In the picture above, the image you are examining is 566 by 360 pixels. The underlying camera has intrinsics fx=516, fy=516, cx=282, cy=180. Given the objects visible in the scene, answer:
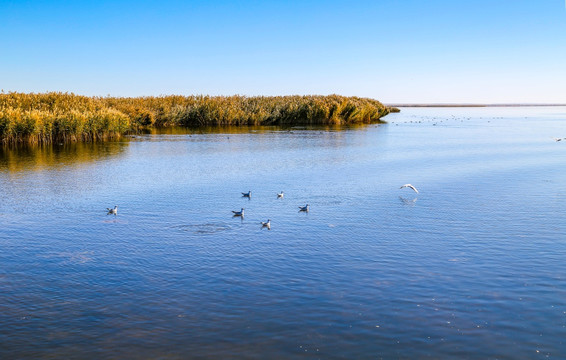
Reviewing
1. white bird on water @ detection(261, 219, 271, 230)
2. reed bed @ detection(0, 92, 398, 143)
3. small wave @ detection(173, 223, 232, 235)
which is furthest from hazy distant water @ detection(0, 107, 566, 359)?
reed bed @ detection(0, 92, 398, 143)

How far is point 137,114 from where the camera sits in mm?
53625

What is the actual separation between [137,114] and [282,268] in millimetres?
46661

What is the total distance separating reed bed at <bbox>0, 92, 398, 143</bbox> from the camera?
1348 inches

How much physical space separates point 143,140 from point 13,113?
35.1 ft

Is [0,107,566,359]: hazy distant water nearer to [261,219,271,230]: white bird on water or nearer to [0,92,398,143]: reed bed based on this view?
[261,219,271,230]: white bird on water

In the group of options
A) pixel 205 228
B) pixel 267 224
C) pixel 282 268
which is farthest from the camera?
pixel 267 224

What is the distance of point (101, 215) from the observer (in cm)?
1477

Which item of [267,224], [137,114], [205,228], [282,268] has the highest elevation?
[137,114]

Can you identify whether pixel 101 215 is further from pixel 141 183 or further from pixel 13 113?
pixel 13 113

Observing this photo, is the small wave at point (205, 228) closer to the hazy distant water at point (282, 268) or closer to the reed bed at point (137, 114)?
the hazy distant water at point (282, 268)

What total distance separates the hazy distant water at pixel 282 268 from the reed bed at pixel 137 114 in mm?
13113

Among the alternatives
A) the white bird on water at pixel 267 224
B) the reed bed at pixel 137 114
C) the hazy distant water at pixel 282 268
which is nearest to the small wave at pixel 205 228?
the hazy distant water at pixel 282 268

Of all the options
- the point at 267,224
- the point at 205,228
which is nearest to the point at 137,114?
the point at 205,228

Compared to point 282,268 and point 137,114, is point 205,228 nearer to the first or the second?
point 282,268
